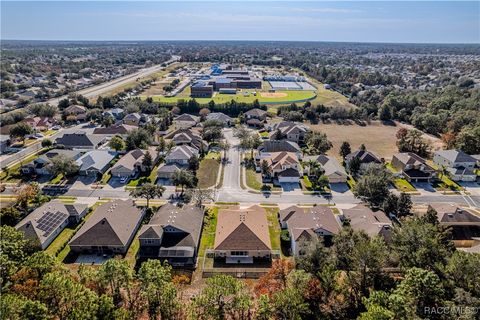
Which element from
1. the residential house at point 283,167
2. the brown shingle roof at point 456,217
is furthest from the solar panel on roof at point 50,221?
the brown shingle roof at point 456,217

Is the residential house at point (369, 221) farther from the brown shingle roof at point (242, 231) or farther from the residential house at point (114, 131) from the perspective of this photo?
the residential house at point (114, 131)

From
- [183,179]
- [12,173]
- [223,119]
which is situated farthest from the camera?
[223,119]

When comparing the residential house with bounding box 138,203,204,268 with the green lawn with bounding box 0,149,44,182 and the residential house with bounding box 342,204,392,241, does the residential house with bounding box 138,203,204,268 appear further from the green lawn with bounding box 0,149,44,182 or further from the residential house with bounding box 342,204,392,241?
the green lawn with bounding box 0,149,44,182

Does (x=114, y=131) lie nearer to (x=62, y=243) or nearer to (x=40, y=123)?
(x=40, y=123)

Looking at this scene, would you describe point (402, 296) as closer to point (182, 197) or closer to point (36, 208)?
point (182, 197)

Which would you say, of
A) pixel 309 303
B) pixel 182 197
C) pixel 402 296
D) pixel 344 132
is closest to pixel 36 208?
pixel 182 197

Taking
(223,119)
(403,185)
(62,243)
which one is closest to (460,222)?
(403,185)

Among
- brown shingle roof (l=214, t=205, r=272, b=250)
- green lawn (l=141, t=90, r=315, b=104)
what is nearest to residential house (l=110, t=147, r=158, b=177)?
brown shingle roof (l=214, t=205, r=272, b=250)
